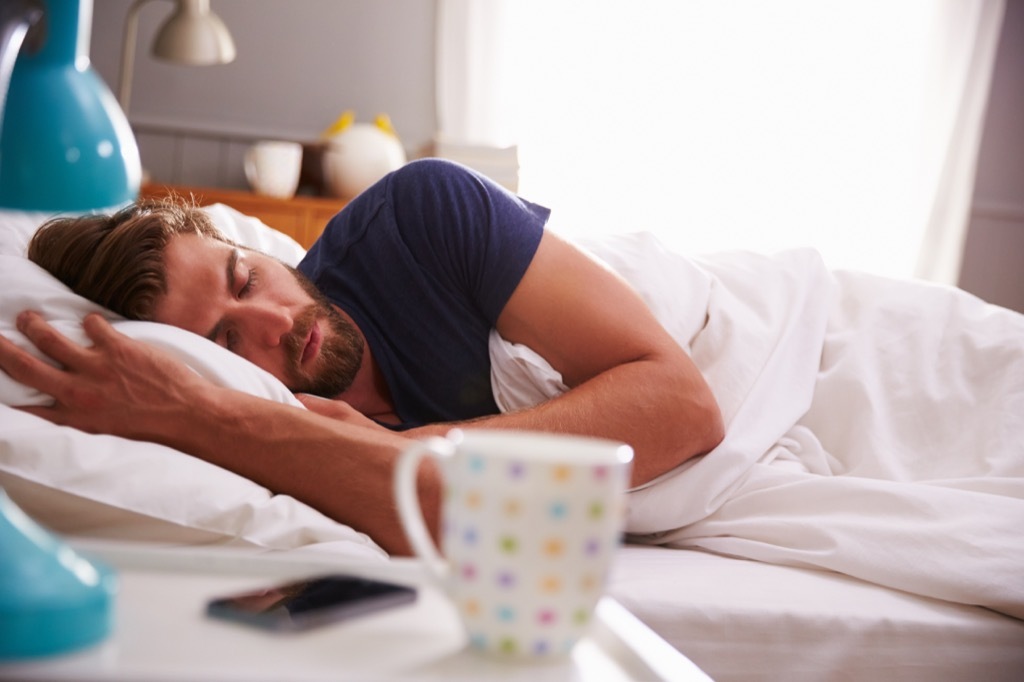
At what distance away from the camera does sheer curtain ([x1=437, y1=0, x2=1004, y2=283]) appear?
11.0 feet

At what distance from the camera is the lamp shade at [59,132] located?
0.48 meters

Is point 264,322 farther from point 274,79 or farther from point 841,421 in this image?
point 274,79

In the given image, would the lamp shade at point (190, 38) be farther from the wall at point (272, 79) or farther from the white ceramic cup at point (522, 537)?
the white ceramic cup at point (522, 537)

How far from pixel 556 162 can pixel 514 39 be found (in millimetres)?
401

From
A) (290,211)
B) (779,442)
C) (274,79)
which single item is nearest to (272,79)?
(274,79)

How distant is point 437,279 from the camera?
1439 millimetres

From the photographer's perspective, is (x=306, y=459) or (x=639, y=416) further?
(x=639, y=416)

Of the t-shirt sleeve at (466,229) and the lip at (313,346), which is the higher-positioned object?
the t-shirt sleeve at (466,229)

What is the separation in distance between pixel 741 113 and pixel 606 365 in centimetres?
241

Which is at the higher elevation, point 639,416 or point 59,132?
point 59,132

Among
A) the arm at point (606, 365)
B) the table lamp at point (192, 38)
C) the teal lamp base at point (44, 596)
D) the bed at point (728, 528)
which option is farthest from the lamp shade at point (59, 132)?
the table lamp at point (192, 38)

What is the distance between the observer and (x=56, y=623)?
44 cm

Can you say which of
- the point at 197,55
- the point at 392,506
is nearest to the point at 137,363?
the point at 392,506

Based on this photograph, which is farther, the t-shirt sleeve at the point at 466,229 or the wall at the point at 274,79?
the wall at the point at 274,79
